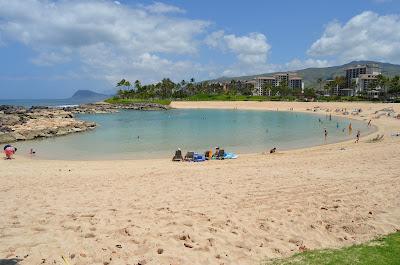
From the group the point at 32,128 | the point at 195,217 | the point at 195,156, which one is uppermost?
the point at 195,217

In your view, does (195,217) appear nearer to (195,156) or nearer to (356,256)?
(356,256)

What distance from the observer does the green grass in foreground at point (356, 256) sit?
671cm

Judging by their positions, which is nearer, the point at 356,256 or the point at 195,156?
the point at 356,256

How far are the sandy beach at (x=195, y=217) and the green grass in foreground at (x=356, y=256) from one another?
55cm

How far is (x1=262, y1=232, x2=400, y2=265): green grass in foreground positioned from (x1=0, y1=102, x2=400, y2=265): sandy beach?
554mm

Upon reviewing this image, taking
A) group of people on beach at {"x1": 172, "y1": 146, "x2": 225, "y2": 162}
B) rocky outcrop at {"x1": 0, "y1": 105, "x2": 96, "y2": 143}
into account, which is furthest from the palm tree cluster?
group of people on beach at {"x1": 172, "y1": 146, "x2": 225, "y2": 162}

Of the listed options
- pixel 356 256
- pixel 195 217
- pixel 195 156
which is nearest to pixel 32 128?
pixel 195 156

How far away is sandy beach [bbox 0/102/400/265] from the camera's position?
7547mm

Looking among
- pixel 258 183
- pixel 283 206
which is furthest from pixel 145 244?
pixel 258 183

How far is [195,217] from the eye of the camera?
9664 mm

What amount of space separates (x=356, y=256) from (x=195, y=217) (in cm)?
421

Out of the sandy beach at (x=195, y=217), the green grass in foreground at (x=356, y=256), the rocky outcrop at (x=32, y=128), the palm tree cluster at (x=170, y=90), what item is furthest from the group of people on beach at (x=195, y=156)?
the palm tree cluster at (x=170, y=90)

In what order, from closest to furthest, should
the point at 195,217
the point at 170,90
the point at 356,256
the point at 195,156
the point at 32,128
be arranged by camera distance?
the point at 356,256
the point at 195,217
the point at 195,156
the point at 32,128
the point at 170,90

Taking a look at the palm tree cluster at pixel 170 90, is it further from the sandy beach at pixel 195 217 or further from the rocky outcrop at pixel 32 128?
the sandy beach at pixel 195 217
